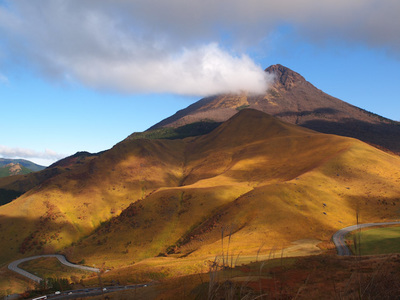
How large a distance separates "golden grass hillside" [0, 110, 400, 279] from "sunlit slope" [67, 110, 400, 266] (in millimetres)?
315

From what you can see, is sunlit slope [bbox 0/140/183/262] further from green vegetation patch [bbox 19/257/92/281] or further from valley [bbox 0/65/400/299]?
green vegetation patch [bbox 19/257/92/281]

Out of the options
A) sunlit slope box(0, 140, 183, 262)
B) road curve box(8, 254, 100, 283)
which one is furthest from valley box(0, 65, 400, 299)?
road curve box(8, 254, 100, 283)

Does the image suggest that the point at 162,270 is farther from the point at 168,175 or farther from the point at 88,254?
the point at 168,175

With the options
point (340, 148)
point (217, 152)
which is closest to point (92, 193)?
point (217, 152)

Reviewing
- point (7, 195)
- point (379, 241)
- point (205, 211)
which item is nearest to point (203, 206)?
point (205, 211)

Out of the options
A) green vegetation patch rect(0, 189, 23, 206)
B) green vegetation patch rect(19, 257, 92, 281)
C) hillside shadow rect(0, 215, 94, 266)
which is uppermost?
green vegetation patch rect(0, 189, 23, 206)

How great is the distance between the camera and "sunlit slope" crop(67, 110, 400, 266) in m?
66.1

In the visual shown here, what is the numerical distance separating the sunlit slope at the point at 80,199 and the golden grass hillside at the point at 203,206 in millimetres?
408

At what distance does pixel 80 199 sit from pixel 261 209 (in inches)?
3498

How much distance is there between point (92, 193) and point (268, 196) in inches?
3489

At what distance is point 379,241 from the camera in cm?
4750

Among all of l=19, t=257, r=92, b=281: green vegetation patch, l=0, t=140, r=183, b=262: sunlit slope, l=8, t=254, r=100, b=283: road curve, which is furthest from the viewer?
l=0, t=140, r=183, b=262: sunlit slope

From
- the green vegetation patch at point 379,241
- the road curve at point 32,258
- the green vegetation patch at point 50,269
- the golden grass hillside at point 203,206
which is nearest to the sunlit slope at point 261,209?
the golden grass hillside at point 203,206

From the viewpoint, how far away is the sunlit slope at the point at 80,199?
105 metres
